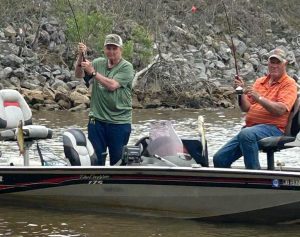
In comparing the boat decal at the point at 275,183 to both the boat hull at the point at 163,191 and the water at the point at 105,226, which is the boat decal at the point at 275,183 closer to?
the boat hull at the point at 163,191

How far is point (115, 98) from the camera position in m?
9.33

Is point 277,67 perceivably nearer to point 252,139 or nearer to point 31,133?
point 252,139

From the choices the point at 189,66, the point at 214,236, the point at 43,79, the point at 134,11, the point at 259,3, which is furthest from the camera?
the point at 259,3

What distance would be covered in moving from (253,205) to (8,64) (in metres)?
20.0

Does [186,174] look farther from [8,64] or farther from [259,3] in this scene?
[259,3]

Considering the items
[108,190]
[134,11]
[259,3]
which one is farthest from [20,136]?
[259,3]

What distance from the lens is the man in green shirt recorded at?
30.6 feet

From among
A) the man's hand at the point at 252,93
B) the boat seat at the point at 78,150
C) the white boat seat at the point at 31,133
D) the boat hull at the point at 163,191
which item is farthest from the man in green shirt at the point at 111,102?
the man's hand at the point at 252,93

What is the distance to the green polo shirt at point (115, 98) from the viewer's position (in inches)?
367

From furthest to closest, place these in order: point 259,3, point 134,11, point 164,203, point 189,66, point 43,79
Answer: point 259,3, point 134,11, point 189,66, point 43,79, point 164,203

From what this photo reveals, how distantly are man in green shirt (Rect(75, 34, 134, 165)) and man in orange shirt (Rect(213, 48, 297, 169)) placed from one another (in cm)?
105

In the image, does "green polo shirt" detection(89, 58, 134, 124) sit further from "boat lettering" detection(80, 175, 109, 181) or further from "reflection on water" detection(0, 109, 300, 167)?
"reflection on water" detection(0, 109, 300, 167)

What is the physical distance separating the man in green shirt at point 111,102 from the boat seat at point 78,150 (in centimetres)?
21

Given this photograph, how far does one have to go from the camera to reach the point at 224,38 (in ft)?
127
